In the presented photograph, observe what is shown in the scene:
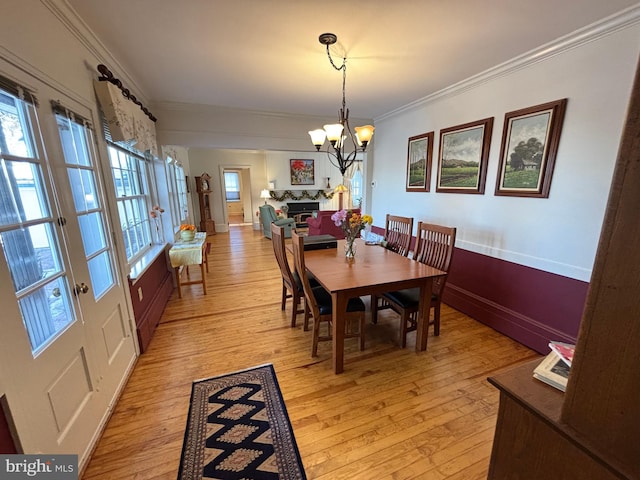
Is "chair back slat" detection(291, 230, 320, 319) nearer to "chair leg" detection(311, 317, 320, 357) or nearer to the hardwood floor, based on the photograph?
"chair leg" detection(311, 317, 320, 357)

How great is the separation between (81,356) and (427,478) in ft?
6.51

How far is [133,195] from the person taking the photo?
2.87 m

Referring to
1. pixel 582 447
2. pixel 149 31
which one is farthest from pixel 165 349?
pixel 582 447

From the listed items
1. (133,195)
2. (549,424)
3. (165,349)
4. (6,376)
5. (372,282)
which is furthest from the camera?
(133,195)

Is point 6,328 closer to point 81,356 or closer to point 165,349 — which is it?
point 81,356

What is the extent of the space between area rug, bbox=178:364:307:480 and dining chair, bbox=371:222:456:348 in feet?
3.95

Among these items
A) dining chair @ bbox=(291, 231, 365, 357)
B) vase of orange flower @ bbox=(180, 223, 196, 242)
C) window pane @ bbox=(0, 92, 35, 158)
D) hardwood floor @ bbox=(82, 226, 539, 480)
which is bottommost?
hardwood floor @ bbox=(82, 226, 539, 480)

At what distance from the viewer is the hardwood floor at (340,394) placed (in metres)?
1.43

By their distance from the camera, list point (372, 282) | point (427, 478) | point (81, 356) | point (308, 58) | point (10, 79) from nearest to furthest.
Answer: point (10, 79) < point (427, 478) < point (81, 356) < point (372, 282) < point (308, 58)

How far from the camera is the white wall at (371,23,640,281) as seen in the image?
182 cm

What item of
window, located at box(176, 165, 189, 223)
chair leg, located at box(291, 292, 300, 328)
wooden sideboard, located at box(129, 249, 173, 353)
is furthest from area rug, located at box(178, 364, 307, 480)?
window, located at box(176, 165, 189, 223)

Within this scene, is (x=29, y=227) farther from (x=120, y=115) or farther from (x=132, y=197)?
(x=132, y=197)

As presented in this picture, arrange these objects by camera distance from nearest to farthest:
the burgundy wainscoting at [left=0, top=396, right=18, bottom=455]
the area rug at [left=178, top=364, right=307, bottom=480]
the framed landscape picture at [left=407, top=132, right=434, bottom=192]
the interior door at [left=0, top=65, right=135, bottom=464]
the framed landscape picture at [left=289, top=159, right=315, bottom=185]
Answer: the burgundy wainscoting at [left=0, top=396, right=18, bottom=455]
the interior door at [left=0, top=65, right=135, bottom=464]
the area rug at [left=178, top=364, right=307, bottom=480]
the framed landscape picture at [left=407, top=132, right=434, bottom=192]
the framed landscape picture at [left=289, top=159, right=315, bottom=185]

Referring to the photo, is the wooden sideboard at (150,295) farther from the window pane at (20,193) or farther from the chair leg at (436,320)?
the chair leg at (436,320)
